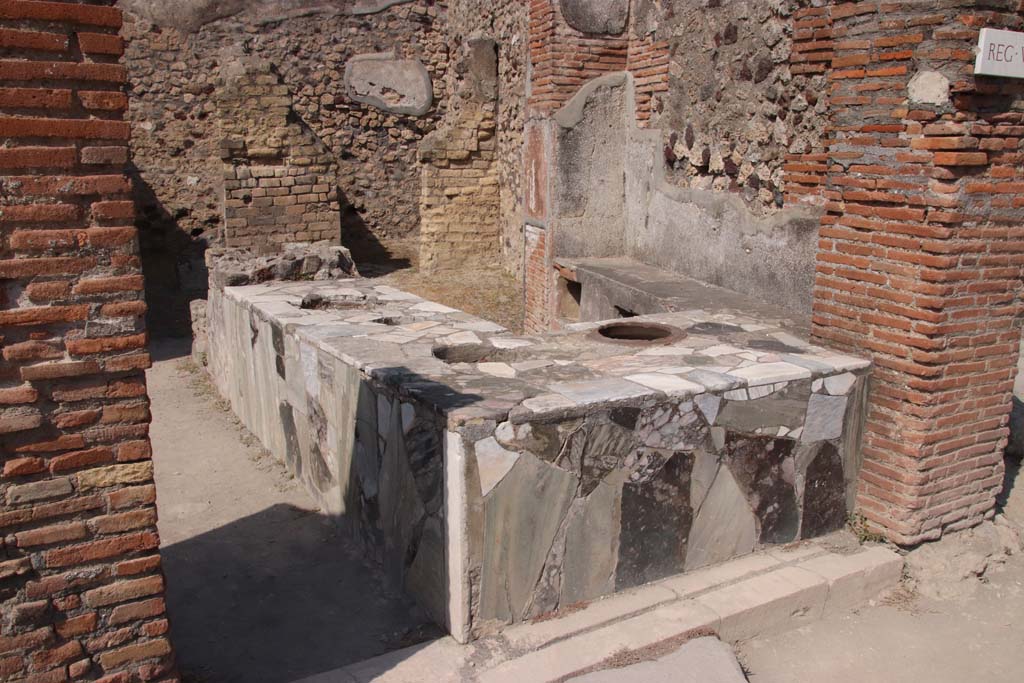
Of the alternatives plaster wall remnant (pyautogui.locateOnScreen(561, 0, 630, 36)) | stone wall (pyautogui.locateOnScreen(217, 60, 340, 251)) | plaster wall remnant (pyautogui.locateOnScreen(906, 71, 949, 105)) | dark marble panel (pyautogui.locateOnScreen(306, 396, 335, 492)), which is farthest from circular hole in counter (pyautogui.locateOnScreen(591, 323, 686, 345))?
stone wall (pyautogui.locateOnScreen(217, 60, 340, 251))

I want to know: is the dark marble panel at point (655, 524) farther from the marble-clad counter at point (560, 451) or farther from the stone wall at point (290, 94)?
the stone wall at point (290, 94)

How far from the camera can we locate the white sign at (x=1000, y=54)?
376 cm

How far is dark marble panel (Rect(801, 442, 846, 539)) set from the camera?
14.1 ft

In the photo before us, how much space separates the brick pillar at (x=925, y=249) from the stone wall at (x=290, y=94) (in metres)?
8.48

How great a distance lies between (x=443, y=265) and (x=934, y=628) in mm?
7532

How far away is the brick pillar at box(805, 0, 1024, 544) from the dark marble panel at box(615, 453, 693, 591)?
47.0 inches

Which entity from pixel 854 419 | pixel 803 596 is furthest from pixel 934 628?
pixel 854 419

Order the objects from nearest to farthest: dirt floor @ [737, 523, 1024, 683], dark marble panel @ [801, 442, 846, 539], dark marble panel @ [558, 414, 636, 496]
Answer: dark marble panel @ [558, 414, 636, 496] → dirt floor @ [737, 523, 1024, 683] → dark marble panel @ [801, 442, 846, 539]

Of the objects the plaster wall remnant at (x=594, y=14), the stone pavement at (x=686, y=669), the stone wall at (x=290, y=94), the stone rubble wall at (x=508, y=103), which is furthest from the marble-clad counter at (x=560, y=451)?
the stone wall at (x=290, y=94)

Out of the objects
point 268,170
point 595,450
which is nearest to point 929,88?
point 595,450

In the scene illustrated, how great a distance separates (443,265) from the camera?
10602 millimetres

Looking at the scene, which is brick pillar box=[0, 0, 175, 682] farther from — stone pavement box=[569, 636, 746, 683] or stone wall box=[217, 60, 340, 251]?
stone wall box=[217, 60, 340, 251]

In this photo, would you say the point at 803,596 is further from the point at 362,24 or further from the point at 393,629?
the point at 362,24

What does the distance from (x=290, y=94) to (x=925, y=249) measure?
377 inches
